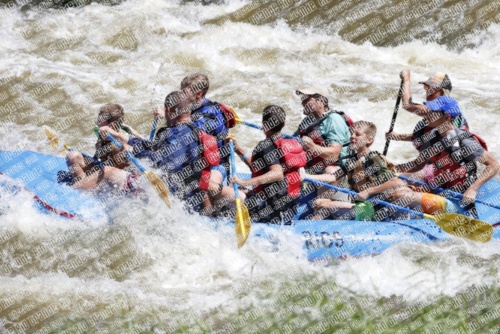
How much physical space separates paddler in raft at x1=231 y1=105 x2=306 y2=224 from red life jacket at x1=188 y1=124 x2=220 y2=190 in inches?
8.4

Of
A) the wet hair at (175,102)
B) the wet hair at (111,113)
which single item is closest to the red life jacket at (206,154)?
the wet hair at (175,102)

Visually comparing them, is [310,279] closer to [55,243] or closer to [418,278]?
[418,278]

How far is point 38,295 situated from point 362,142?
102 inches

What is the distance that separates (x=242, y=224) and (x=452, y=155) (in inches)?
66.4

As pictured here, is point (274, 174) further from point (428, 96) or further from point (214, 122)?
point (428, 96)

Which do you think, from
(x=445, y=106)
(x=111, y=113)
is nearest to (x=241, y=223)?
(x=111, y=113)

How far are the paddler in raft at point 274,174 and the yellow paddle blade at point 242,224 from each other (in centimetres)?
19

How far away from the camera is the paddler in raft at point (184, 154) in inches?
208

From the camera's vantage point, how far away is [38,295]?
17.3 ft

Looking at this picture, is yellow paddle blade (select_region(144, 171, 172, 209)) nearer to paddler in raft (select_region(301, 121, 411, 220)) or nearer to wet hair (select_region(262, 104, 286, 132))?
wet hair (select_region(262, 104, 286, 132))

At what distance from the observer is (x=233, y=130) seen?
912cm

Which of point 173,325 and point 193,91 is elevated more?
point 193,91

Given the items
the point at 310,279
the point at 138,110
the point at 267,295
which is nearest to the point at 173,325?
the point at 267,295

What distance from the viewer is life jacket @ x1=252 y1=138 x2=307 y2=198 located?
17.5ft
